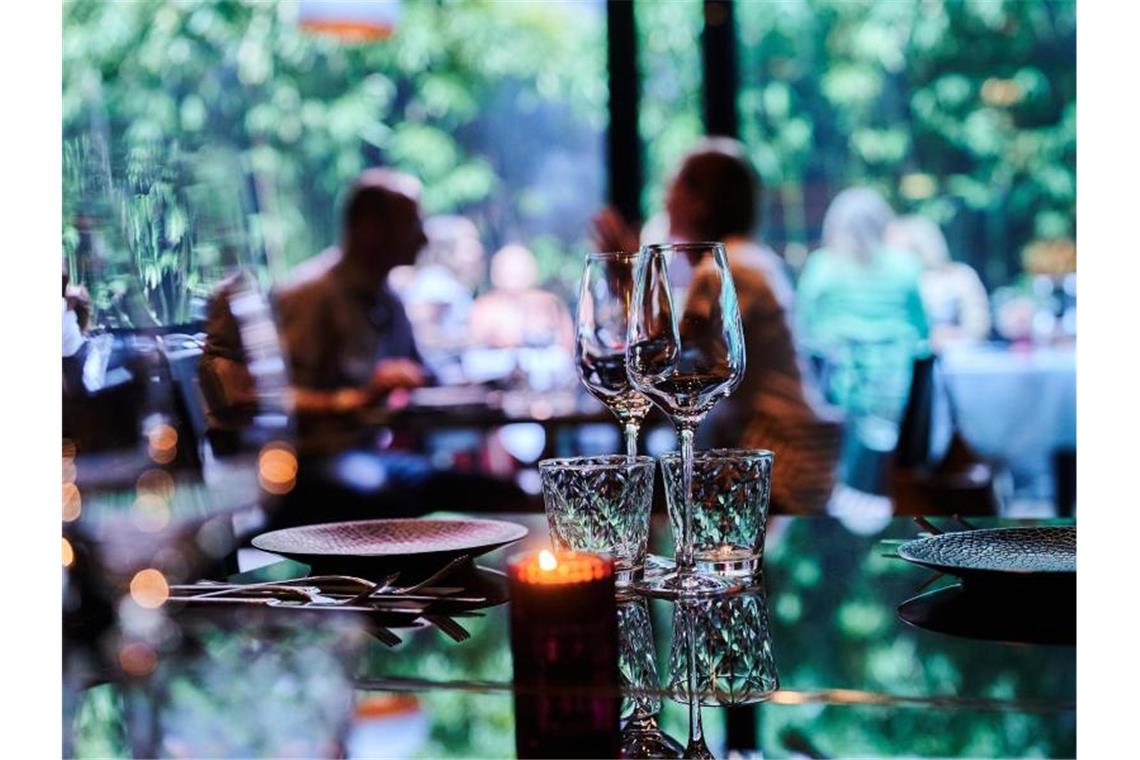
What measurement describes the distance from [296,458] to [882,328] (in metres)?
2.07

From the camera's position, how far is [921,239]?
448 centimetres

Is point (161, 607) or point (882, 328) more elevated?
point (882, 328)

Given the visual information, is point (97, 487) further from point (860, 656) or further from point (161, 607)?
point (860, 656)

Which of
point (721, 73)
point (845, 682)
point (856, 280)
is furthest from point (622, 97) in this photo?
point (845, 682)

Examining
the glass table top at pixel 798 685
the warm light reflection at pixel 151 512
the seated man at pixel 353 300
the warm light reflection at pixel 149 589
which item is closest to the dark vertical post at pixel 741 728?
the glass table top at pixel 798 685

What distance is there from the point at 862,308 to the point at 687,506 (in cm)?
362

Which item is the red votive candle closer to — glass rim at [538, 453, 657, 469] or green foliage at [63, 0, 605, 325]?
glass rim at [538, 453, 657, 469]

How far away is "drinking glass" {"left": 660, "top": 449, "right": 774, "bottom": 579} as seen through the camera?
1.02 meters

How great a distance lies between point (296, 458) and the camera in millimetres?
3383

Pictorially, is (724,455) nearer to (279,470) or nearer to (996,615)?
(996,615)

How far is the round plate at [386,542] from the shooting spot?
1.10 meters

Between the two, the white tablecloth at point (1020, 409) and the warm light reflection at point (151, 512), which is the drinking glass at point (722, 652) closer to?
the warm light reflection at point (151, 512)

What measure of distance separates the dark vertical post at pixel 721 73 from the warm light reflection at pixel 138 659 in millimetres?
3963
